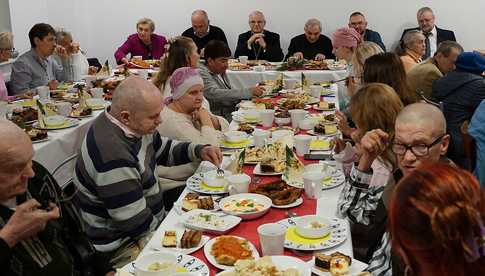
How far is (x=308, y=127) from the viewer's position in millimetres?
3748

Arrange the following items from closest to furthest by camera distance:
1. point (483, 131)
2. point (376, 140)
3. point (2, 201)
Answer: point (2, 201) → point (376, 140) → point (483, 131)

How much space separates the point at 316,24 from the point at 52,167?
519 centimetres

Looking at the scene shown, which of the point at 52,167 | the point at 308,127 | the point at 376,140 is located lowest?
the point at 52,167

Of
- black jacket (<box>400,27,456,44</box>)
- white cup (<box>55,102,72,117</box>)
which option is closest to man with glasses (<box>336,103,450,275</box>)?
white cup (<box>55,102,72,117</box>)

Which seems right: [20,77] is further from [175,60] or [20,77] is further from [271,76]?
[271,76]

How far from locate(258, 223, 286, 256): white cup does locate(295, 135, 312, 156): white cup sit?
124cm

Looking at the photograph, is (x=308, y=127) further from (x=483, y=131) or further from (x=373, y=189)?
(x=373, y=189)

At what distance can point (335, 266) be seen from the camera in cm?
181

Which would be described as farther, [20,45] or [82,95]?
[20,45]

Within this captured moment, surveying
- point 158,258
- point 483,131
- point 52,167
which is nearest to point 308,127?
point 483,131

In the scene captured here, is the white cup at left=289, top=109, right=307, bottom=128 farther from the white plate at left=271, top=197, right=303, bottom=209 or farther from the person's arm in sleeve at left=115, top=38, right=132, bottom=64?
the person's arm in sleeve at left=115, top=38, right=132, bottom=64

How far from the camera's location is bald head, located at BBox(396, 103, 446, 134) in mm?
2160

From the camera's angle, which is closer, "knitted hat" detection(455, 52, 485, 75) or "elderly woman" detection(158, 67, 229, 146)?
"elderly woman" detection(158, 67, 229, 146)

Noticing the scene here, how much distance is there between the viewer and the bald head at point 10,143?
6.37ft
